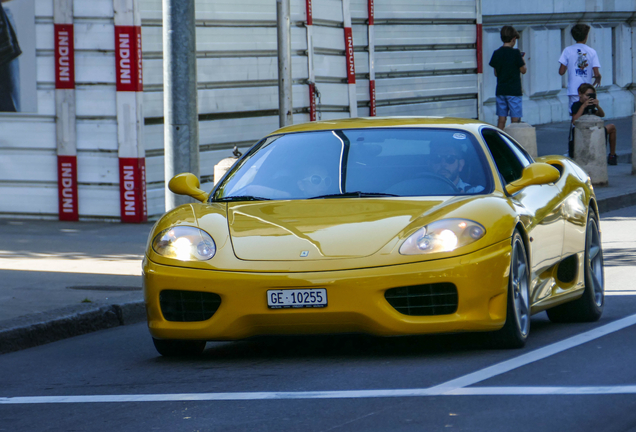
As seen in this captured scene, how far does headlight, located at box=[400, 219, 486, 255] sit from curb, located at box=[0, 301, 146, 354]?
8.80 feet

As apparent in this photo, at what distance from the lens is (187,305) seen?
6.20m

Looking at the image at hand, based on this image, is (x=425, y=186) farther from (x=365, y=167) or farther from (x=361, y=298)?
(x=361, y=298)

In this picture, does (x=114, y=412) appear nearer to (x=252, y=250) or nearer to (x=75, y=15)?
(x=252, y=250)

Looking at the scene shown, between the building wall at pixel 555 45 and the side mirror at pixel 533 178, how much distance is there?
1817 cm

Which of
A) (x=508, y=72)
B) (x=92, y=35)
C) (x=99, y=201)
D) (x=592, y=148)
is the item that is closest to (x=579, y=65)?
(x=508, y=72)

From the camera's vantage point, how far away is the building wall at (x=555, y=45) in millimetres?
26031

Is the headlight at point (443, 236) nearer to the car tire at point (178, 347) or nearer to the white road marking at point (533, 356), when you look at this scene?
the white road marking at point (533, 356)

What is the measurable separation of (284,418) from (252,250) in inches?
56.1

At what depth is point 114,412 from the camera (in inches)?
202

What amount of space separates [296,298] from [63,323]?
237cm

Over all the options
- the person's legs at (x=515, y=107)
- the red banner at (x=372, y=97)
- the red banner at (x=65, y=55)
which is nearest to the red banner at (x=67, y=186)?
the red banner at (x=65, y=55)

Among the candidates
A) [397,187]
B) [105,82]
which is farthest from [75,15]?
[397,187]

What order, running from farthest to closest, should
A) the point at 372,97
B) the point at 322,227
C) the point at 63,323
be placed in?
the point at 372,97
the point at 63,323
the point at 322,227

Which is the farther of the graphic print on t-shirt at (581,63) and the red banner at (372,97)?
the red banner at (372,97)
